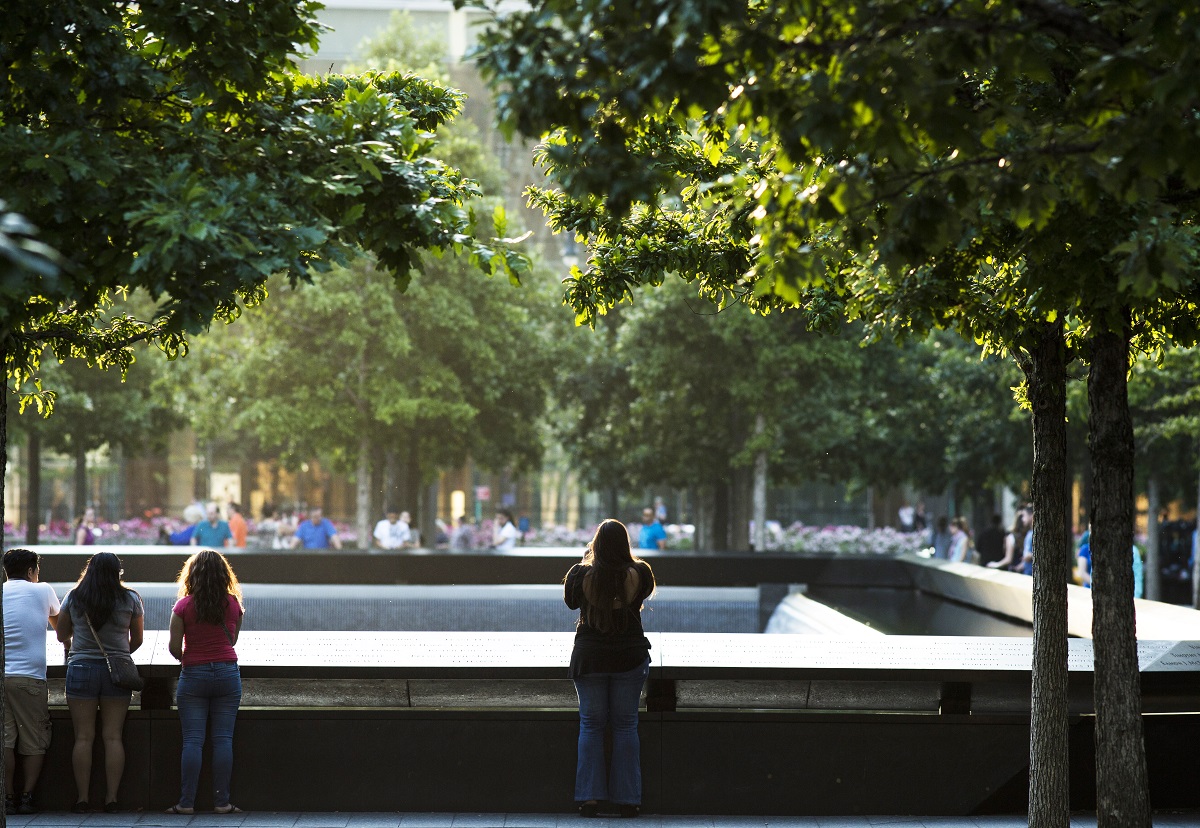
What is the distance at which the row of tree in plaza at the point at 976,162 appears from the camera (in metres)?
4.29

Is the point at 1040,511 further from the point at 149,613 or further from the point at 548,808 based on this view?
the point at 149,613

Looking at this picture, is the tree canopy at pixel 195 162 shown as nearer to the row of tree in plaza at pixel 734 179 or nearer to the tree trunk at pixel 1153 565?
the row of tree in plaza at pixel 734 179

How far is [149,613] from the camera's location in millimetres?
15805

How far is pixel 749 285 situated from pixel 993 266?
1.32 metres

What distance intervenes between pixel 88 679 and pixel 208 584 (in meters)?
0.89

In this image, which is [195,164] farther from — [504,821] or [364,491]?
[364,491]

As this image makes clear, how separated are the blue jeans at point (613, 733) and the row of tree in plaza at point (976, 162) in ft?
7.11

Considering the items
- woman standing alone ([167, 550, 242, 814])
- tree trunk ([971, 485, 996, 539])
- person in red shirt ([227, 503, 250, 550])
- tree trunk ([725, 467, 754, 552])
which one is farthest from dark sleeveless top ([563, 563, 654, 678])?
tree trunk ([971, 485, 996, 539])

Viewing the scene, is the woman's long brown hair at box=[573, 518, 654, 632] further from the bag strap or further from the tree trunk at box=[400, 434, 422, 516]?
the tree trunk at box=[400, 434, 422, 516]

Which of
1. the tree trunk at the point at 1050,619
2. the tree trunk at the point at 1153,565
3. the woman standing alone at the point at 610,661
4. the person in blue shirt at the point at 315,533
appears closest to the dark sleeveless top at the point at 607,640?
the woman standing alone at the point at 610,661

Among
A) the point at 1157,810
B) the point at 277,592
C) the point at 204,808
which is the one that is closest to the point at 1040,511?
the point at 1157,810

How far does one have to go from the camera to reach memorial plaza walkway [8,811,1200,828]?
739 cm

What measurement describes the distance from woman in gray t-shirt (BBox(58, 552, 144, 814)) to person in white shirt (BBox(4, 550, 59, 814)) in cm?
14

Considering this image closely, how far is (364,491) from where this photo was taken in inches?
1161
